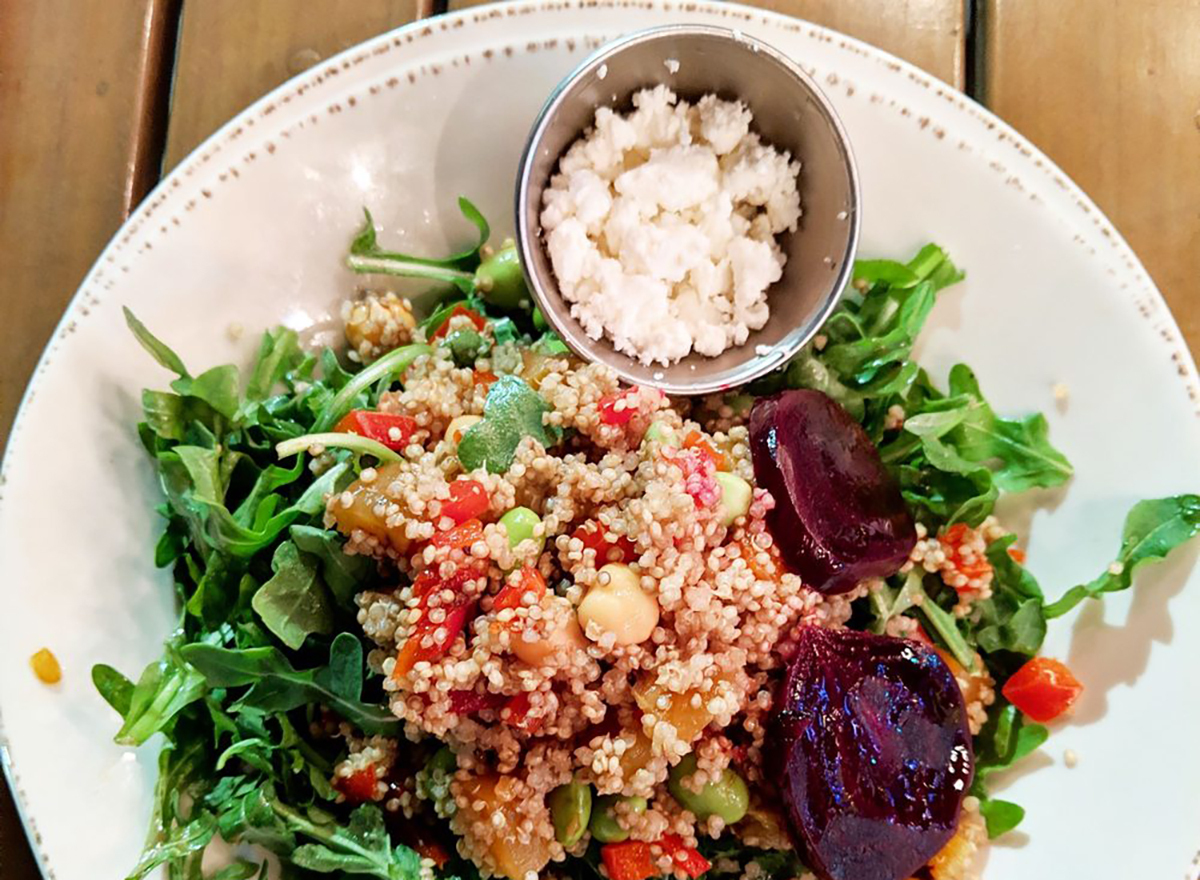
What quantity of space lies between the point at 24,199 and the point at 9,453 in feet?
2.21

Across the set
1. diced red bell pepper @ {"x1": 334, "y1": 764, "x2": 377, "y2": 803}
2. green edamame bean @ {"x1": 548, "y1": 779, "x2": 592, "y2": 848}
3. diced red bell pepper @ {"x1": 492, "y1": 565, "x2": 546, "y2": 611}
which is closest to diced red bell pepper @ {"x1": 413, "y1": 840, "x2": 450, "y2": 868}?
diced red bell pepper @ {"x1": 334, "y1": 764, "x2": 377, "y2": 803}

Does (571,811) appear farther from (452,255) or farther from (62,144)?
(62,144)

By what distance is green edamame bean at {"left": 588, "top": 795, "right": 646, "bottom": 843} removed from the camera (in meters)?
1.41

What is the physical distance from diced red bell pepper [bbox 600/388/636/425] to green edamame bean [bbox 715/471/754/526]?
0.16 m

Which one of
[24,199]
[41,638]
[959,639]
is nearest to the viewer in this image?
[41,638]

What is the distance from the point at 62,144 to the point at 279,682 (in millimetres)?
1235

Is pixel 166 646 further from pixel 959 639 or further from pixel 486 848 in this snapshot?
pixel 959 639

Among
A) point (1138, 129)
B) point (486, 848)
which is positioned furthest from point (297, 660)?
point (1138, 129)

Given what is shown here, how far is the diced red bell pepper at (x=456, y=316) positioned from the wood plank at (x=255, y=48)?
637mm

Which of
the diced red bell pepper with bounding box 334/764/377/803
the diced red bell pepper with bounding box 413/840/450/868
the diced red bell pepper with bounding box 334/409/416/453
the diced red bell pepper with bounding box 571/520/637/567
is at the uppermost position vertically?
the diced red bell pepper with bounding box 334/409/416/453

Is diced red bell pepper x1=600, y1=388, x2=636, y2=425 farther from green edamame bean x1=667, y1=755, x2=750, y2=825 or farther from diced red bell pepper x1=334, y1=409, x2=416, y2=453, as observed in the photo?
green edamame bean x1=667, y1=755, x2=750, y2=825

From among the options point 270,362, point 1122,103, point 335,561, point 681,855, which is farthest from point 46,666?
point 1122,103

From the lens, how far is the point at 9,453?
156 cm

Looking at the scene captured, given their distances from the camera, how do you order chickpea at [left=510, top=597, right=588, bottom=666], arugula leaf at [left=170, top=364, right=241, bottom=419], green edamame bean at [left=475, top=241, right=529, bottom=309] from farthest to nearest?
green edamame bean at [left=475, top=241, right=529, bottom=309]
arugula leaf at [left=170, top=364, right=241, bottom=419]
chickpea at [left=510, top=597, right=588, bottom=666]
